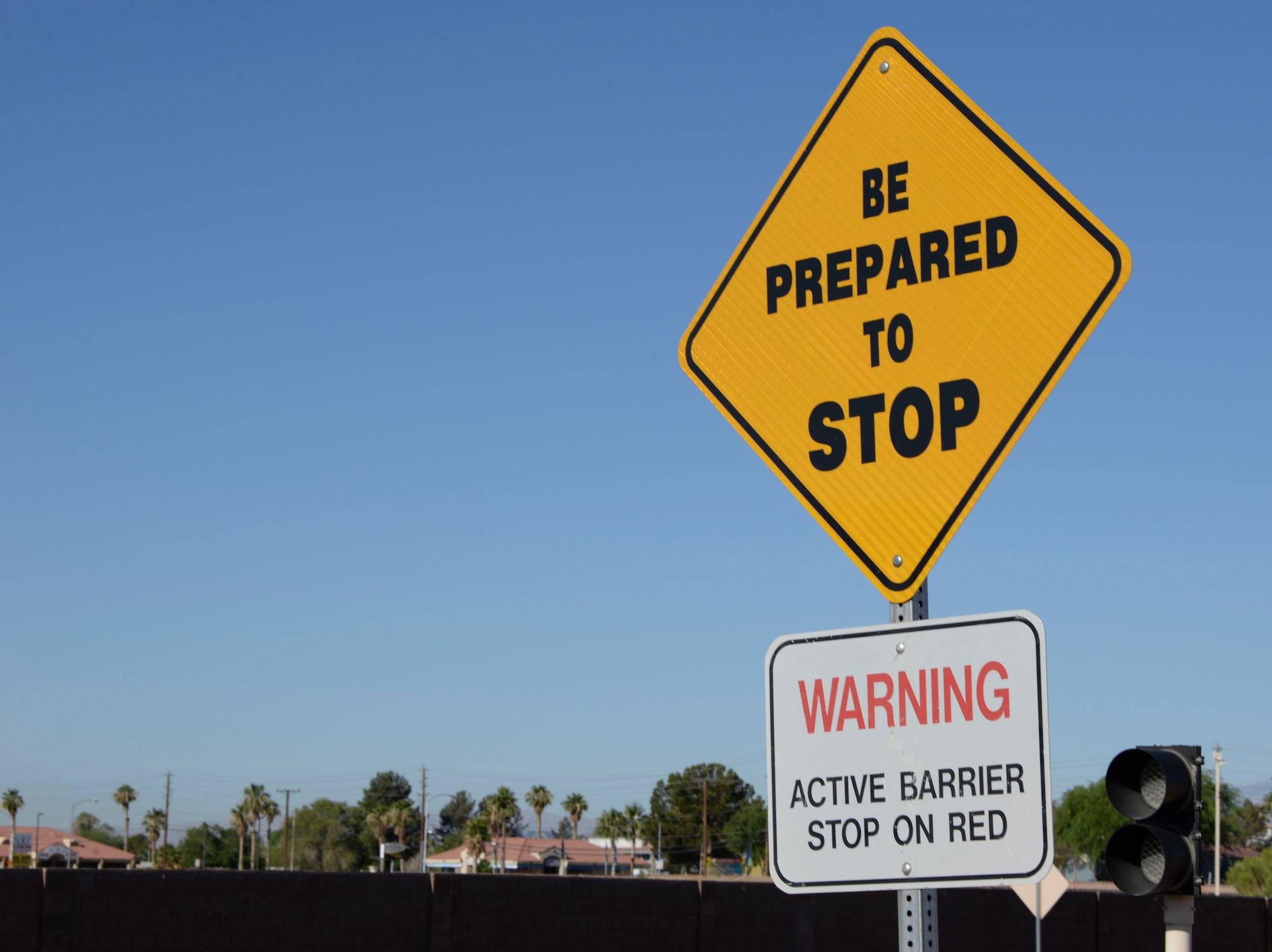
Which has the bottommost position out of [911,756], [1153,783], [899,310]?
[1153,783]

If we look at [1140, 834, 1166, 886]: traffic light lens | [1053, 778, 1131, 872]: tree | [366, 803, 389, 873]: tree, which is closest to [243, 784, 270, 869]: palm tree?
[366, 803, 389, 873]: tree

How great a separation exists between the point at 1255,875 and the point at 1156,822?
2650 inches

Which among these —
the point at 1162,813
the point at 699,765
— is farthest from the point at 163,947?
the point at 699,765

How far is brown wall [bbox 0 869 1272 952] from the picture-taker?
50.9 feet

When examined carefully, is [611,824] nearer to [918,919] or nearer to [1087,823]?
[1087,823]

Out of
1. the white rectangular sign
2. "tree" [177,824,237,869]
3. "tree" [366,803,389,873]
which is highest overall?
the white rectangular sign

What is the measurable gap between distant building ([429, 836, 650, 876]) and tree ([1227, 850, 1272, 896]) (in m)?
62.5

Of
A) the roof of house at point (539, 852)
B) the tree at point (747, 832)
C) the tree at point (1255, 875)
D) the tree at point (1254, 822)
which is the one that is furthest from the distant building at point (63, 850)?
A: the tree at point (1254, 822)

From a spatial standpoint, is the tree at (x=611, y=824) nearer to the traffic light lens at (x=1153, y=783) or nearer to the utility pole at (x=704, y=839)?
the utility pole at (x=704, y=839)

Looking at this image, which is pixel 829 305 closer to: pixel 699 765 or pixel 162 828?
pixel 699 765

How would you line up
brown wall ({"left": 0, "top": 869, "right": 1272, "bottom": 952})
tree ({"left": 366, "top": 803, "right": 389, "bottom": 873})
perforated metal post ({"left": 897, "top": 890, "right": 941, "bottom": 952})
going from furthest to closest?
tree ({"left": 366, "top": 803, "right": 389, "bottom": 873}) < brown wall ({"left": 0, "top": 869, "right": 1272, "bottom": 952}) < perforated metal post ({"left": 897, "top": 890, "right": 941, "bottom": 952})

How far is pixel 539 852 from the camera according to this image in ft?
437

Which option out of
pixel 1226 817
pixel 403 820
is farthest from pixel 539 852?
pixel 1226 817

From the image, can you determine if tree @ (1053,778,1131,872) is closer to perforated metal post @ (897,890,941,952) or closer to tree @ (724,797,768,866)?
tree @ (724,797,768,866)
